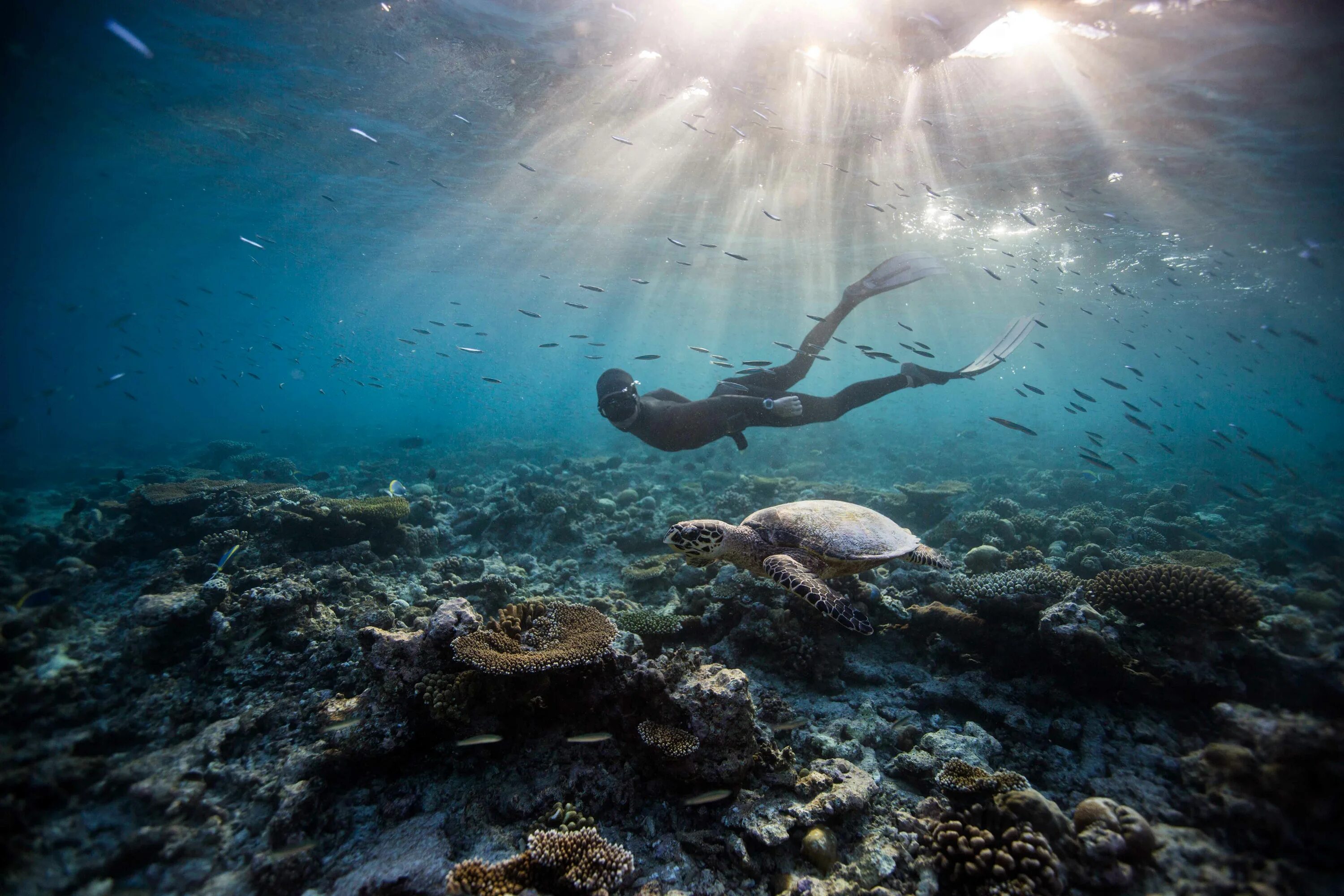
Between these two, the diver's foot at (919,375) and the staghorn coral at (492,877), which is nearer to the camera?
the staghorn coral at (492,877)

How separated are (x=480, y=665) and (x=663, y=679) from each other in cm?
133

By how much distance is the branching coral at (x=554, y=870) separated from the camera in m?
2.52

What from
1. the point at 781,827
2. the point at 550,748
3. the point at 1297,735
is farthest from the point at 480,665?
the point at 1297,735

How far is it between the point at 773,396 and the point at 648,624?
6768mm

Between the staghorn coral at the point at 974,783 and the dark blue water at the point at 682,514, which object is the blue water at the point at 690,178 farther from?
the staghorn coral at the point at 974,783

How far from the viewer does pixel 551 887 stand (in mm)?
2609

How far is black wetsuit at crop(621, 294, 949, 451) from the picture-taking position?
9273 millimetres

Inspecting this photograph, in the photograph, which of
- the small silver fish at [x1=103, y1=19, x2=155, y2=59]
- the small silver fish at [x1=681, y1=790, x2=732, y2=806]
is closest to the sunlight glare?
the small silver fish at [x1=681, y1=790, x2=732, y2=806]

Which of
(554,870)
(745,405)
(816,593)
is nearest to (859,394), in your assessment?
(745,405)

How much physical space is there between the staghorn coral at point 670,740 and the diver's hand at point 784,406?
657 centimetres

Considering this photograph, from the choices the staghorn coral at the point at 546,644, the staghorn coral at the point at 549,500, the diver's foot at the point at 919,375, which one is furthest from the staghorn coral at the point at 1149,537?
the staghorn coral at the point at 549,500

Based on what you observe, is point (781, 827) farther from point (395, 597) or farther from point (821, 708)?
point (395, 597)

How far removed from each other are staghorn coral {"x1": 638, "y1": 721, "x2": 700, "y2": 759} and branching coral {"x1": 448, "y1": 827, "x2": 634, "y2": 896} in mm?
589

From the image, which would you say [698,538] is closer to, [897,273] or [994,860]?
[994,860]
